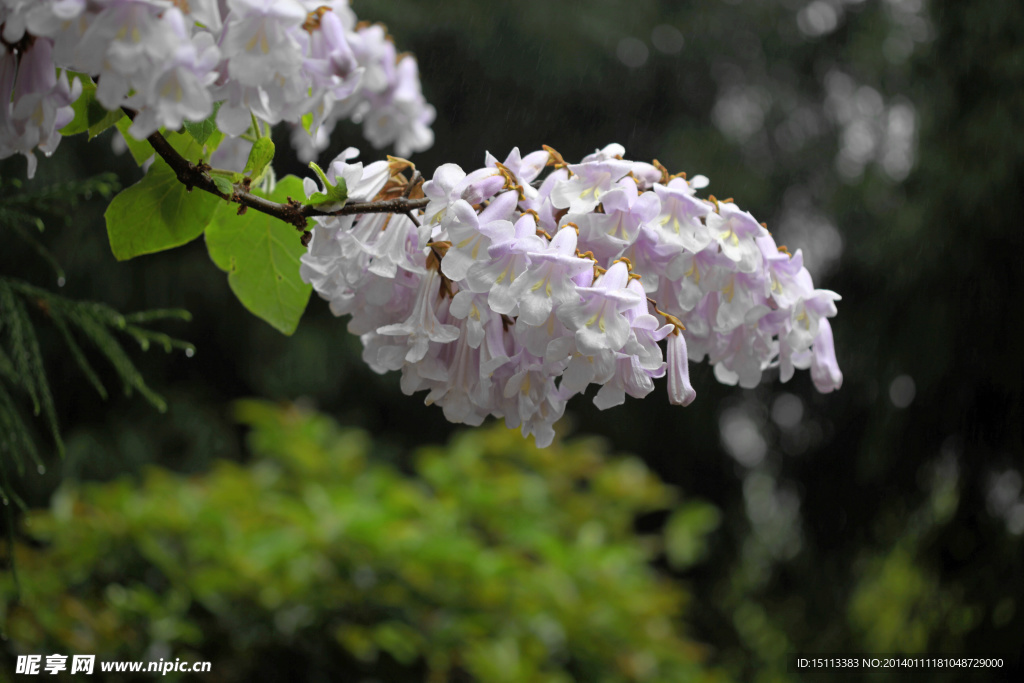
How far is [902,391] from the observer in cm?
179

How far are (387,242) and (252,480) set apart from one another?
1.21 meters

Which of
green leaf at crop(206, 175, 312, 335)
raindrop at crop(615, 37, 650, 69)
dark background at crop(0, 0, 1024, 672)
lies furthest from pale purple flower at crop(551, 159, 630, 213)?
raindrop at crop(615, 37, 650, 69)

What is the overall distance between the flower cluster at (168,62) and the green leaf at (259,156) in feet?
0.09

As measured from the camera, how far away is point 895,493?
1.84 metres

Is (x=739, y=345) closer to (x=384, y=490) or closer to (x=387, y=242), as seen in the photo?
(x=387, y=242)

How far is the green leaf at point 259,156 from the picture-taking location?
0.44m

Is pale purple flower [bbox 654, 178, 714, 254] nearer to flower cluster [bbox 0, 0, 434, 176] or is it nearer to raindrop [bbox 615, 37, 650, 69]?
flower cluster [bbox 0, 0, 434, 176]

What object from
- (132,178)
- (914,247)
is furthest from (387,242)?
(132,178)

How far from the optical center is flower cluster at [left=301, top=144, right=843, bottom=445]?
0.39m

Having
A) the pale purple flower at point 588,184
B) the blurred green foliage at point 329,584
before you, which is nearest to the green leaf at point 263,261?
the pale purple flower at point 588,184

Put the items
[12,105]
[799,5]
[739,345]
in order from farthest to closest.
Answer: [799,5] < [739,345] < [12,105]

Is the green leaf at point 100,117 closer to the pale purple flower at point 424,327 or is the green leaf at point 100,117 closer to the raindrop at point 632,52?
the pale purple flower at point 424,327

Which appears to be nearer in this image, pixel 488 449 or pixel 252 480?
pixel 252 480

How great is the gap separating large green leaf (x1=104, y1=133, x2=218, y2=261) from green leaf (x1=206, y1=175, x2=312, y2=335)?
53 millimetres
